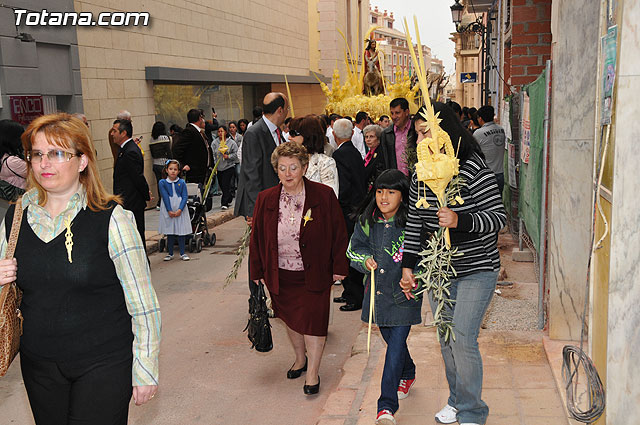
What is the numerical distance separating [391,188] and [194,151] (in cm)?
787

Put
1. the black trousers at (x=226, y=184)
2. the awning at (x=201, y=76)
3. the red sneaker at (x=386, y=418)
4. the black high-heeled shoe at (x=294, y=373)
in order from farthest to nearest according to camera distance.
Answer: the awning at (x=201, y=76) → the black trousers at (x=226, y=184) → the black high-heeled shoe at (x=294, y=373) → the red sneaker at (x=386, y=418)

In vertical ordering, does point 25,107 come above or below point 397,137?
above

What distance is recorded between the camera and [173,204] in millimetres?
10070

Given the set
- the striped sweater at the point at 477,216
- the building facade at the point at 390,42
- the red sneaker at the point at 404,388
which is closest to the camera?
the striped sweater at the point at 477,216

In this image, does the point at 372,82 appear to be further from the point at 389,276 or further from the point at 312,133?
the point at 389,276

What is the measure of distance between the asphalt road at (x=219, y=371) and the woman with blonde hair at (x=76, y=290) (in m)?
2.21

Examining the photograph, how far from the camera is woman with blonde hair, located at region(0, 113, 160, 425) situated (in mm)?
2850

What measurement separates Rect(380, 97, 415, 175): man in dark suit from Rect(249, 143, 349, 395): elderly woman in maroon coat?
3073mm

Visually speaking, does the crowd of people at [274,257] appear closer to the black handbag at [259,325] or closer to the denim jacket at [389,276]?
the denim jacket at [389,276]

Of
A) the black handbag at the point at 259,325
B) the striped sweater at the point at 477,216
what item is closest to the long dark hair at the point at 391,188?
the striped sweater at the point at 477,216

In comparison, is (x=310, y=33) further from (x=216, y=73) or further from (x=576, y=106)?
(x=576, y=106)

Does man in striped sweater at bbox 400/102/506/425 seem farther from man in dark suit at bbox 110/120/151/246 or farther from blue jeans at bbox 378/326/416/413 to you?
man in dark suit at bbox 110/120/151/246

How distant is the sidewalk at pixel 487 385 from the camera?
4.54 meters

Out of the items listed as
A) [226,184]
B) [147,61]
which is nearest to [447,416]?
[226,184]
